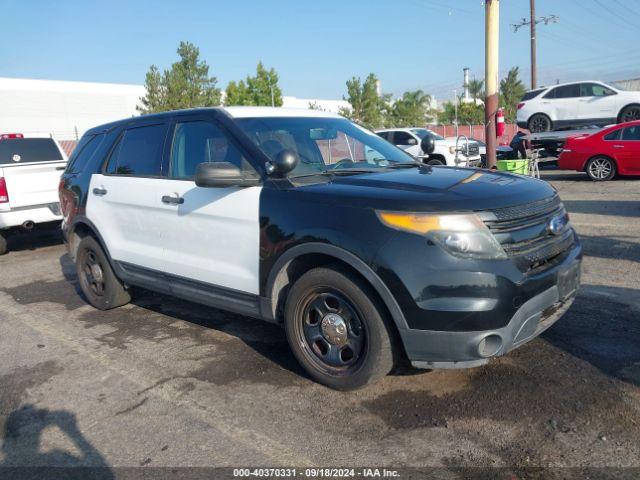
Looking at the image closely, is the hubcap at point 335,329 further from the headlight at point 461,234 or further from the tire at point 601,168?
the tire at point 601,168

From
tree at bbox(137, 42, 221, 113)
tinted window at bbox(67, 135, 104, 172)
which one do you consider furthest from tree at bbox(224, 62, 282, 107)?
tinted window at bbox(67, 135, 104, 172)

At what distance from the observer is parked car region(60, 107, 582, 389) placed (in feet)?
9.98

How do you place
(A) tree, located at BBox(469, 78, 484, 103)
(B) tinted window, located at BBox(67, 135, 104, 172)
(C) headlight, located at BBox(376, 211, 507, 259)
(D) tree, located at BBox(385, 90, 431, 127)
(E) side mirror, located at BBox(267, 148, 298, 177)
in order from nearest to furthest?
(C) headlight, located at BBox(376, 211, 507, 259), (E) side mirror, located at BBox(267, 148, 298, 177), (B) tinted window, located at BBox(67, 135, 104, 172), (D) tree, located at BBox(385, 90, 431, 127), (A) tree, located at BBox(469, 78, 484, 103)

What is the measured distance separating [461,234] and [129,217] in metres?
3.10

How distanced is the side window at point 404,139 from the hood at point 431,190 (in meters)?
13.6

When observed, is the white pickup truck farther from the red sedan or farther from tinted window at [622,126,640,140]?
tinted window at [622,126,640,140]

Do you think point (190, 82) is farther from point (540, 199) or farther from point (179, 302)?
point (540, 199)

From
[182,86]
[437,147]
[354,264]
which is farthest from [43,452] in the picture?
[182,86]

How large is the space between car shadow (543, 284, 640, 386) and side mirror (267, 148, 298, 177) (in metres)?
2.34

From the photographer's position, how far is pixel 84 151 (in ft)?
19.0

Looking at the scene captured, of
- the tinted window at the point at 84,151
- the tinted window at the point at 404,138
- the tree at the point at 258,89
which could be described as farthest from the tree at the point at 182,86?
the tinted window at the point at 84,151

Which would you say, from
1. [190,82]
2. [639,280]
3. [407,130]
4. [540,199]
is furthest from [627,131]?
[190,82]

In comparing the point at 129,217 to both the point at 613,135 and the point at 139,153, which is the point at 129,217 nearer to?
the point at 139,153

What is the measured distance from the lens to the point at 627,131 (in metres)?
13.1
